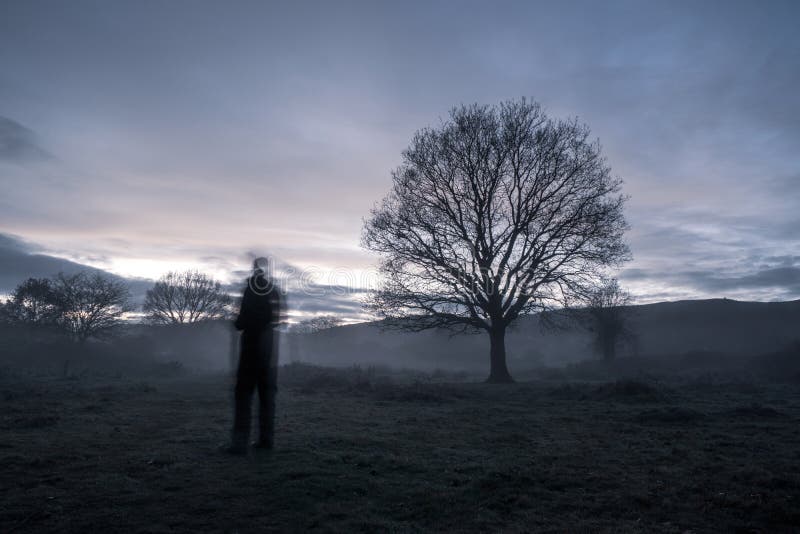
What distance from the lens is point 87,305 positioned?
32.3m

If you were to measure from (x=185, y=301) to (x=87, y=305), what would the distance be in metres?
31.4

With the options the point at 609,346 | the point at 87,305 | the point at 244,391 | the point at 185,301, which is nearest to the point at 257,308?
the point at 244,391

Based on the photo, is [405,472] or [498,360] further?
[498,360]

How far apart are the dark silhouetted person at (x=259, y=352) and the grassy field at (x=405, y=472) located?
1.96 feet

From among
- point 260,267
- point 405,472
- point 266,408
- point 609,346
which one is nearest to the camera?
point 405,472

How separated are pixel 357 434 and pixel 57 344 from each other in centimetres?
4077

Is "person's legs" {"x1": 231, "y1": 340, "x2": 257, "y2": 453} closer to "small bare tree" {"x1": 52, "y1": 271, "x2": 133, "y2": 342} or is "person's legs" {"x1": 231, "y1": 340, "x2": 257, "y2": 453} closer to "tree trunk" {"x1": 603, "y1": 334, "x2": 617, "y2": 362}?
"small bare tree" {"x1": 52, "y1": 271, "x2": 133, "y2": 342}

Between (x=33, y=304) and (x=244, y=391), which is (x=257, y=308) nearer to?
(x=244, y=391)

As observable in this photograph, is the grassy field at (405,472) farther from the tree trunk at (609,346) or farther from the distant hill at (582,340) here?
the distant hill at (582,340)

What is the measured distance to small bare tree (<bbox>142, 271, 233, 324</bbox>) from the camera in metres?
61.3

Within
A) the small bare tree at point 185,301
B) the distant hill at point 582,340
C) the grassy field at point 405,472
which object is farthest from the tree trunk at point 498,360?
the small bare tree at point 185,301

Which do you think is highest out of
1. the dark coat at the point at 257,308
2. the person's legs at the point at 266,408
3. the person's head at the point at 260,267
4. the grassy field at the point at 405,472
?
the person's head at the point at 260,267

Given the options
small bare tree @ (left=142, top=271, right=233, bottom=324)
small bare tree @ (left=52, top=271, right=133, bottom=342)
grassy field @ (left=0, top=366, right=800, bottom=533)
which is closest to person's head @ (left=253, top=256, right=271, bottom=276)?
grassy field @ (left=0, top=366, right=800, bottom=533)

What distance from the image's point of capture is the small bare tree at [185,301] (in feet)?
201
